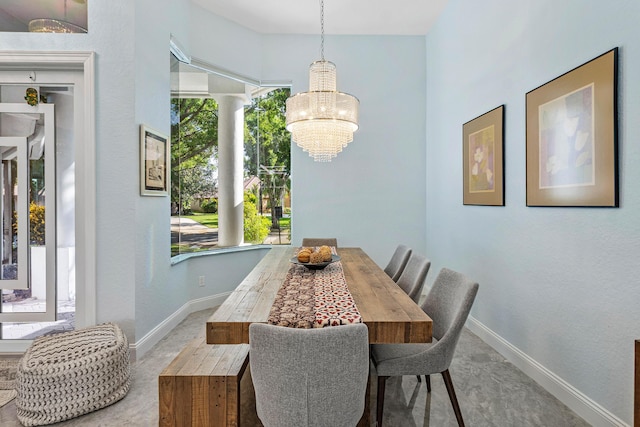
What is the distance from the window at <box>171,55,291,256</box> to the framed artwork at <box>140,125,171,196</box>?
0.47 m

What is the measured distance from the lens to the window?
12.8 ft

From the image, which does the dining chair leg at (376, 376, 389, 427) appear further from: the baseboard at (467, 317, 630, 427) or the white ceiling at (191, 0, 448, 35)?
the white ceiling at (191, 0, 448, 35)

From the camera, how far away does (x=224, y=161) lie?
14.2ft

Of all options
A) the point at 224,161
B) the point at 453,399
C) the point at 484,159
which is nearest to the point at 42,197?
the point at 224,161

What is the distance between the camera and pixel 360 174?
460 cm

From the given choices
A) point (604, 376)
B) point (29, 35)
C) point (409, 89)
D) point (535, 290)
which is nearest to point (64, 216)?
point (29, 35)

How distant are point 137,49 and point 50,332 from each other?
7.78 feet

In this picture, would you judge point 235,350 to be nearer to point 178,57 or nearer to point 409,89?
point 178,57

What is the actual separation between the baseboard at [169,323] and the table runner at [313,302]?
4.70 feet

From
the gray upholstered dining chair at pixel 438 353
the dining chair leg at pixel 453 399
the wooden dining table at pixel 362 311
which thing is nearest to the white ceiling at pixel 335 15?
the wooden dining table at pixel 362 311

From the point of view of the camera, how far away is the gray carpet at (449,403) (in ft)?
6.37

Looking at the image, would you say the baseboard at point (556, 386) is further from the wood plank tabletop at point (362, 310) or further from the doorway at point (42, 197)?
the doorway at point (42, 197)

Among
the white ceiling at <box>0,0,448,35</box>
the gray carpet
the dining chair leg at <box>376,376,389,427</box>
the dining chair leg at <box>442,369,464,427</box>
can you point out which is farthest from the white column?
the dining chair leg at <box>442,369,464,427</box>

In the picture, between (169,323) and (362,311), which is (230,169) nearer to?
(169,323)
